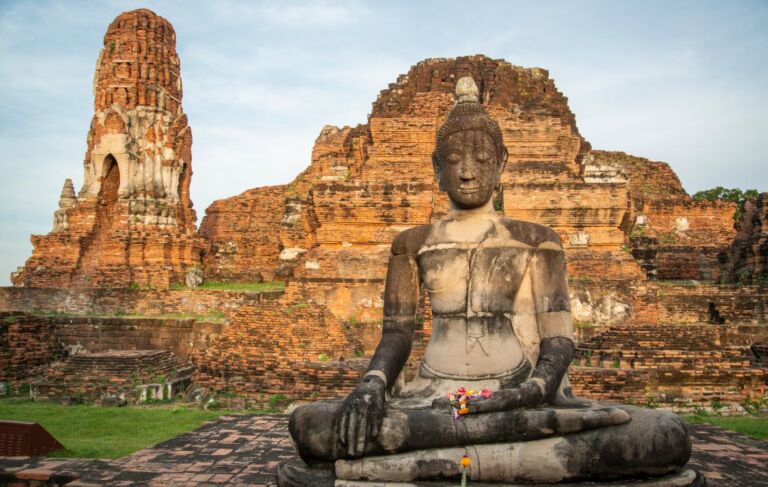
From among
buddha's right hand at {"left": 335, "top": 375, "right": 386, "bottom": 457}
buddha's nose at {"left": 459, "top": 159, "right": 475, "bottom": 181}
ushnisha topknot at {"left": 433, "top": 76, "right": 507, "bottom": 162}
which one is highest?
ushnisha topknot at {"left": 433, "top": 76, "right": 507, "bottom": 162}

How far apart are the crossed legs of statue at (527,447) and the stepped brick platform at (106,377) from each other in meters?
7.92

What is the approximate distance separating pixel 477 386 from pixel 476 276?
28.3 inches

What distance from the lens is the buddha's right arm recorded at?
460 cm

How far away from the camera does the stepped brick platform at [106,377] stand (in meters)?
10.8

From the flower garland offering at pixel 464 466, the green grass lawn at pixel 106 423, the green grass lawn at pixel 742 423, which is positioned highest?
the flower garland offering at pixel 464 466

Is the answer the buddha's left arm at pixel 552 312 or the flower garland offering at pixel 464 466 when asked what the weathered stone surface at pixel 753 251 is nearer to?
the buddha's left arm at pixel 552 312

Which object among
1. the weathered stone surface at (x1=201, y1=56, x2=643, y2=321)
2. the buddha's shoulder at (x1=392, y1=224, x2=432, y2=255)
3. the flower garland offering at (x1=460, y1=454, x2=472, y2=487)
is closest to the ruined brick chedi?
the weathered stone surface at (x1=201, y1=56, x2=643, y2=321)

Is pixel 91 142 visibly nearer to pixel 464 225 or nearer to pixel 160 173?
pixel 160 173

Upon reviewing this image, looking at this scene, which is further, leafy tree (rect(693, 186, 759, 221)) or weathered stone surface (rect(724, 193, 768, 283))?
leafy tree (rect(693, 186, 759, 221))

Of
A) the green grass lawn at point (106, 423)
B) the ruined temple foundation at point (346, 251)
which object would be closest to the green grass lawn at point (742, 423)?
the ruined temple foundation at point (346, 251)

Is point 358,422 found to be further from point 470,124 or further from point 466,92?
point 466,92

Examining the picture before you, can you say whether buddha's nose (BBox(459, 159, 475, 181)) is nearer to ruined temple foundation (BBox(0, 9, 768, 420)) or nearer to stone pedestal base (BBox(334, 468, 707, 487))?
stone pedestal base (BBox(334, 468, 707, 487))

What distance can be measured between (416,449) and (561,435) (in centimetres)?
80

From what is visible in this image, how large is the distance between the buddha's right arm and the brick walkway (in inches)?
51.5
